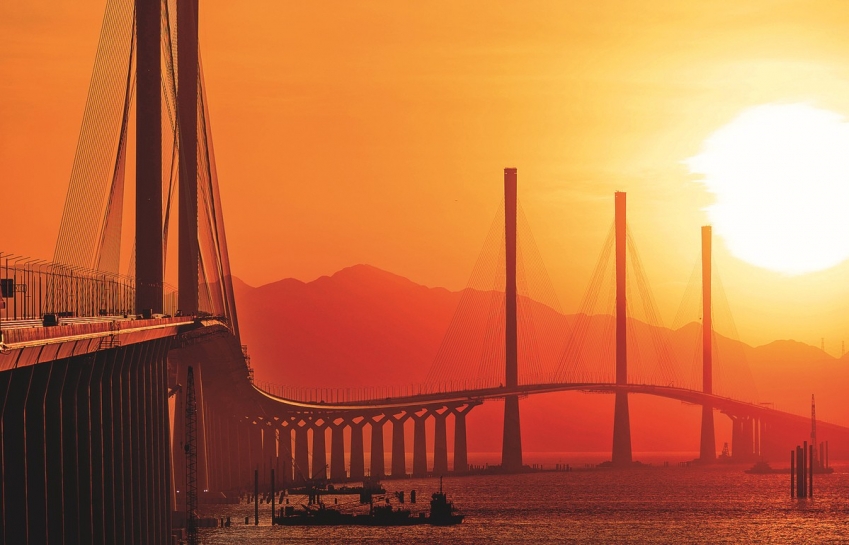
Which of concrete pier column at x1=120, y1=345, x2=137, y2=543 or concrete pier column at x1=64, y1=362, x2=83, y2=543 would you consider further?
concrete pier column at x1=120, y1=345, x2=137, y2=543

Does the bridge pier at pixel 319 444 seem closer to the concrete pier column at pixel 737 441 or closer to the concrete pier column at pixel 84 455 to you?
the concrete pier column at pixel 737 441

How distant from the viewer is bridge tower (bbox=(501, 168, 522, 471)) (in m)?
128

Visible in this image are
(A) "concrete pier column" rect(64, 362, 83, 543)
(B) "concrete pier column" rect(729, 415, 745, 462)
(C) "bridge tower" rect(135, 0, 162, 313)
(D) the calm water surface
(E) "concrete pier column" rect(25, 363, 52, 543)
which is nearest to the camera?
(E) "concrete pier column" rect(25, 363, 52, 543)

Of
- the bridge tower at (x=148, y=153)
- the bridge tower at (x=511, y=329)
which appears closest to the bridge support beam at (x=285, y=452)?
the bridge tower at (x=511, y=329)

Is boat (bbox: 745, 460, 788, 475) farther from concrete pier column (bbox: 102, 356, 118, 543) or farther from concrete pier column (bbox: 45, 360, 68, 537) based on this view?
concrete pier column (bbox: 45, 360, 68, 537)

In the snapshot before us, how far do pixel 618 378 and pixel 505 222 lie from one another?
1882 cm

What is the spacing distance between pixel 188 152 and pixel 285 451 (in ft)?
246

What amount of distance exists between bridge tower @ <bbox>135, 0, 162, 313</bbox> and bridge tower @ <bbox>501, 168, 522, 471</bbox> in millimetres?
77025

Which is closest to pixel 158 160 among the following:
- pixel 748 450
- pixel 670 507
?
pixel 670 507

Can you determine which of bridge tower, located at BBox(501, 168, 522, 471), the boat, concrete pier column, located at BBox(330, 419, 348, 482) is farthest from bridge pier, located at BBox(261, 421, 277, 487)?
the boat

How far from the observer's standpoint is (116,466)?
129 feet

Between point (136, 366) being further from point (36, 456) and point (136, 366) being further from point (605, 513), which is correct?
point (605, 513)

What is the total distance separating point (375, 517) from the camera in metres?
85.6

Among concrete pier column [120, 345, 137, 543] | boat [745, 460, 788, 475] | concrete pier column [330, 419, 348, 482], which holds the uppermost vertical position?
concrete pier column [120, 345, 137, 543]
